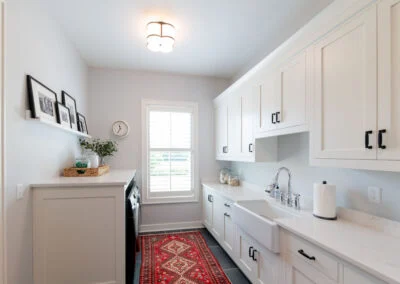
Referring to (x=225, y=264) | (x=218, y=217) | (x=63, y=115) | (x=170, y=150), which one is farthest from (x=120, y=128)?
(x=225, y=264)

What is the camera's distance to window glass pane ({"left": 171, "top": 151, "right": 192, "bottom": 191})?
12.6 ft

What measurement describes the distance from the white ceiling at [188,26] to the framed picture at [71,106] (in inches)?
29.6

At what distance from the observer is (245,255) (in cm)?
226

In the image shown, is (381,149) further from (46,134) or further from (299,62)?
(46,134)

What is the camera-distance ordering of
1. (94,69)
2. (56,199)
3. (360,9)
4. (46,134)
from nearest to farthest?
(360,9)
(56,199)
(46,134)
(94,69)

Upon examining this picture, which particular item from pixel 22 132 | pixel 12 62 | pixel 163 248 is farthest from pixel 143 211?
pixel 12 62

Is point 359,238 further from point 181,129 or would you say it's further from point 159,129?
point 159,129

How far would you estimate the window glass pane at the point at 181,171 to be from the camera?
3838 millimetres

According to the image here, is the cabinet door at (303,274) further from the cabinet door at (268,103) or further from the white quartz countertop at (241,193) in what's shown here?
the cabinet door at (268,103)

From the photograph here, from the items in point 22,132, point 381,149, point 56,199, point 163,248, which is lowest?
point 163,248

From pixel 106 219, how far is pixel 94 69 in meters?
2.65

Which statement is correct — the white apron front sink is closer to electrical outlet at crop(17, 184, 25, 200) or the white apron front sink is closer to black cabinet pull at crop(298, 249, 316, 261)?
black cabinet pull at crop(298, 249, 316, 261)

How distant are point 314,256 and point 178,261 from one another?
1.87 metres

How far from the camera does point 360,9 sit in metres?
1.28
